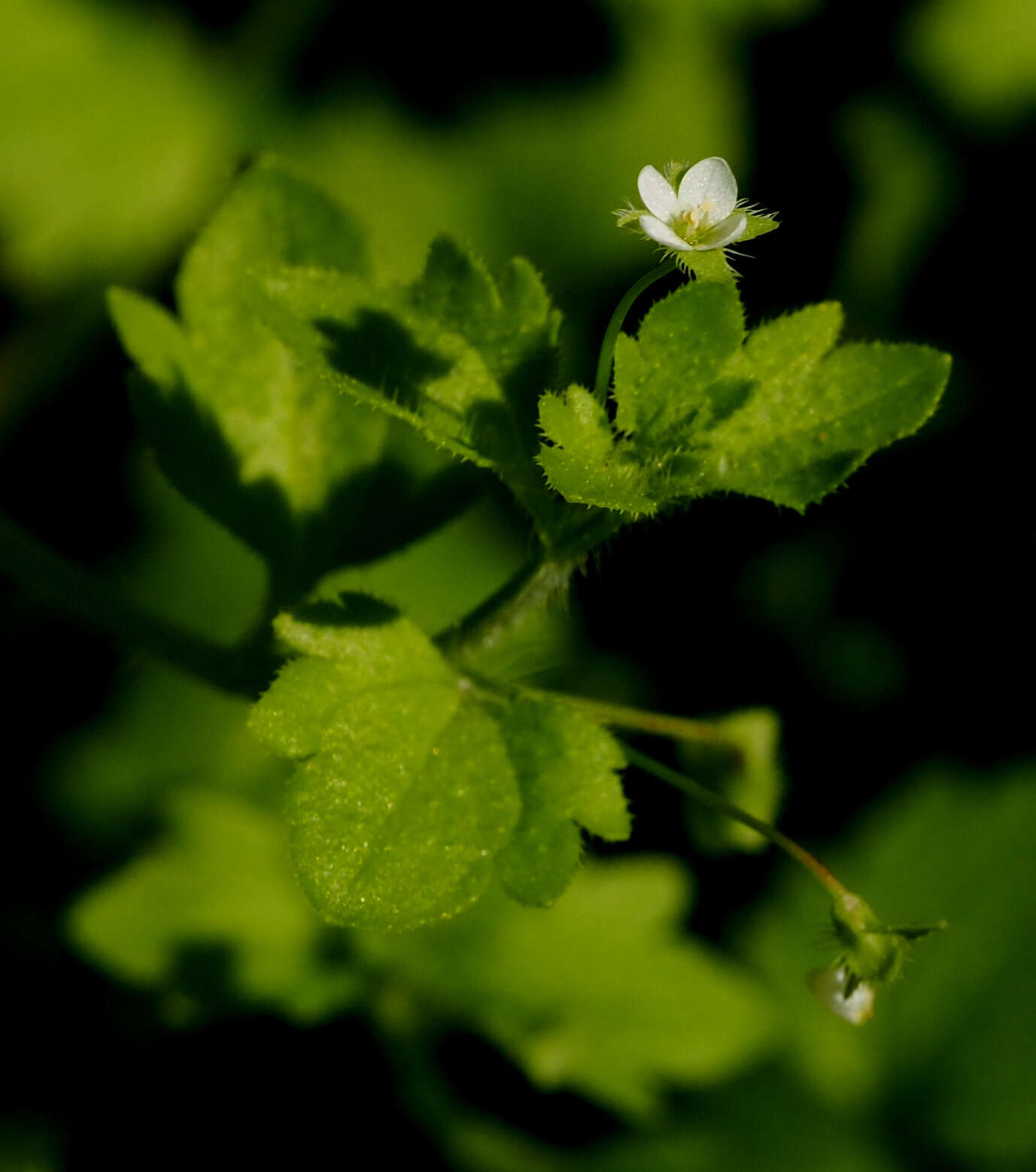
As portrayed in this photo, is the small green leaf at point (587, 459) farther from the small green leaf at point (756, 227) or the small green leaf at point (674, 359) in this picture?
the small green leaf at point (756, 227)

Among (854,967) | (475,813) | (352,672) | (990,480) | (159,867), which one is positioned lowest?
(159,867)

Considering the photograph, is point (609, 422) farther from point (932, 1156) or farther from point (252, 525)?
point (932, 1156)

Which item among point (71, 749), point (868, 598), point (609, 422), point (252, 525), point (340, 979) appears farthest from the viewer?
point (868, 598)

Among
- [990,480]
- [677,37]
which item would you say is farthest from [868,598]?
[677,37]

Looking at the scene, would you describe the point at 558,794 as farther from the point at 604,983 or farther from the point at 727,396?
the point at 604,983

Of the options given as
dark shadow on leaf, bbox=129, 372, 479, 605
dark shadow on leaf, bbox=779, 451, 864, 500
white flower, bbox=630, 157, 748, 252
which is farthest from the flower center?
dark shadow on leaf, bbox=129, 372, 479, 605

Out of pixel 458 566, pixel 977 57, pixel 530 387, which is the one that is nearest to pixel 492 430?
pixel 530 387
